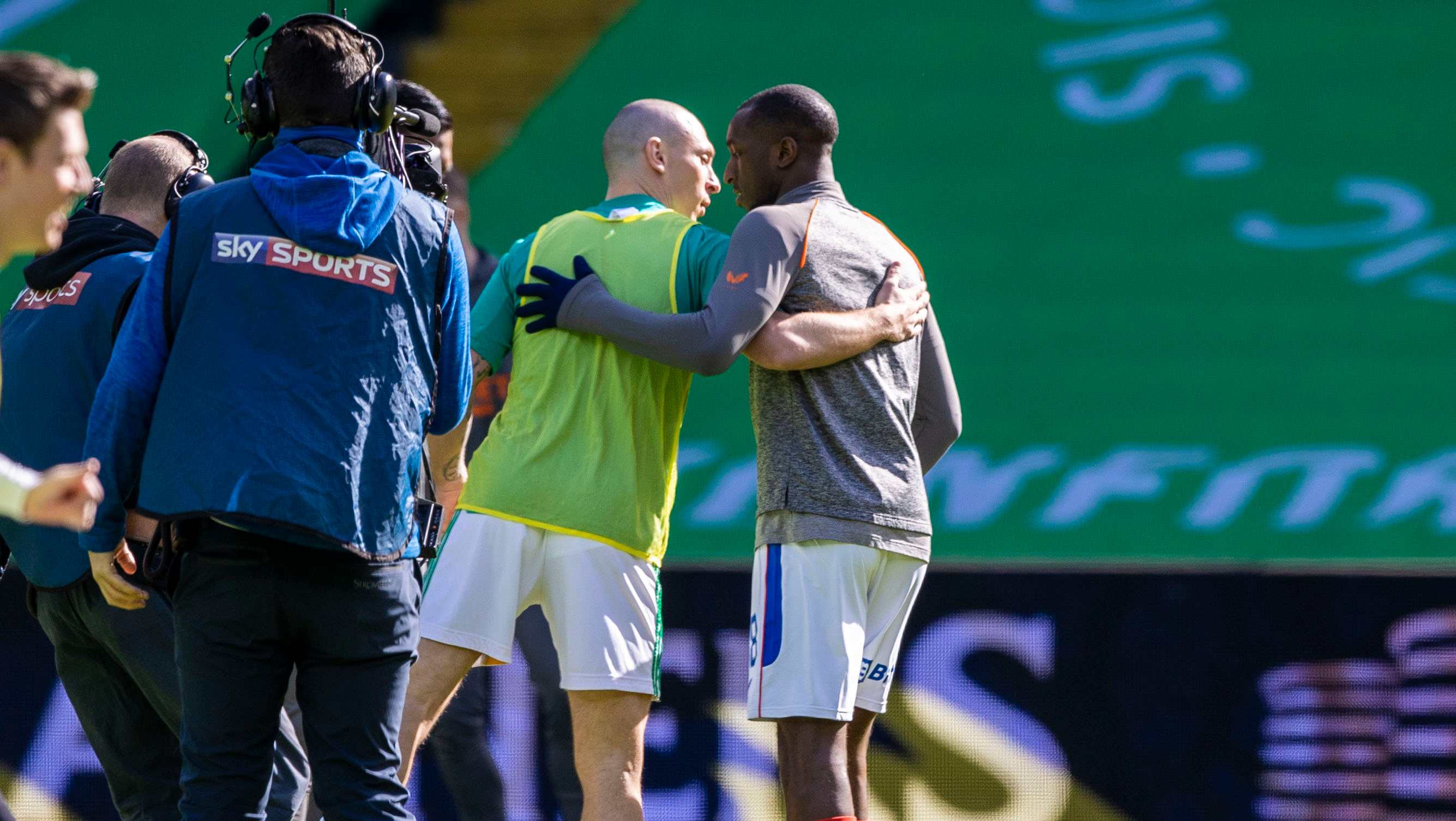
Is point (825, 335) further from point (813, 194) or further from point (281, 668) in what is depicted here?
point (281, 668)

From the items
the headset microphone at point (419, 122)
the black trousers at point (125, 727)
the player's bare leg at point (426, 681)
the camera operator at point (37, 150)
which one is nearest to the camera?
the camera operator at point (37, 150)

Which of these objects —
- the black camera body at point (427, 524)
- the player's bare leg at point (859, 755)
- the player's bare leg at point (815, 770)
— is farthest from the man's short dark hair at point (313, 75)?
the player's bare leg at point (859, 755)

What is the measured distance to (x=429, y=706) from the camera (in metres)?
3.23

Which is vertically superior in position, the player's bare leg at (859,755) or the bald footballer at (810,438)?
the bald footballer at (810,438)

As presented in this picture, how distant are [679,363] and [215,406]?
961mm

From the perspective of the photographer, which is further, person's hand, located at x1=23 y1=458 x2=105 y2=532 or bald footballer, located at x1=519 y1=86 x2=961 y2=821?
bald footballer, located at x1=519 y1=86 x2=961 y2=821

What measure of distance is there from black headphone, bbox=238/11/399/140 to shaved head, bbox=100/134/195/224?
2.31 ft

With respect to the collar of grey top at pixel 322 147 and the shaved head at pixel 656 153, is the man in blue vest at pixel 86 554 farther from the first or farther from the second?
the shaved head at pixel 656 153

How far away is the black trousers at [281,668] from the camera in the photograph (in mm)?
2436

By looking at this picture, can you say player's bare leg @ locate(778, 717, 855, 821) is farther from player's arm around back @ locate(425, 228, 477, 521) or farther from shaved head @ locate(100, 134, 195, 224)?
shaved head @ locate(100, 134, 195, 224)

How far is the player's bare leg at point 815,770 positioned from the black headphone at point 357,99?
1.36 meters

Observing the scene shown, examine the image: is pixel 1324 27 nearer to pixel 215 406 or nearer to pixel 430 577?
pixel 430 577

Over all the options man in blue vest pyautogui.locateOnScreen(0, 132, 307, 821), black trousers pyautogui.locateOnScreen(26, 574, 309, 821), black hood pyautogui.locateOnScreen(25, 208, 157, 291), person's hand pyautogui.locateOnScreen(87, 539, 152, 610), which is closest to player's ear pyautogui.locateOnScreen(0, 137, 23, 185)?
person's hand pyautogui.locateOnScreen(87, 539, 152, 610)

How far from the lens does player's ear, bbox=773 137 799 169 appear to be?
3.31 metres
